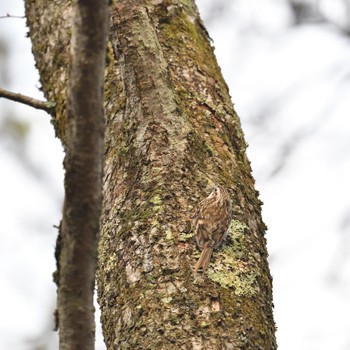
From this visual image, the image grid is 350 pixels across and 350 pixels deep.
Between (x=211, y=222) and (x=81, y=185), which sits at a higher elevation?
(x=211, y=222)

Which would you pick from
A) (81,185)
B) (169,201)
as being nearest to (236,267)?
(169,201)

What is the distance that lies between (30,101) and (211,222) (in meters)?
0.71

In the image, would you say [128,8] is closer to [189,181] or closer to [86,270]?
[189,181]

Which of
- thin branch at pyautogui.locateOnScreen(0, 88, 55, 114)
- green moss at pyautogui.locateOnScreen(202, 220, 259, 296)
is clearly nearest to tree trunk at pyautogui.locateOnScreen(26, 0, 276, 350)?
green moss at pyautogui.locateOnScreen(202, 220, 259, 296)

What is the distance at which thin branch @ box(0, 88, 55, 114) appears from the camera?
6.50ft

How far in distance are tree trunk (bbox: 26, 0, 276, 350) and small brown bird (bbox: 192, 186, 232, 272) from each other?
0.9 inches

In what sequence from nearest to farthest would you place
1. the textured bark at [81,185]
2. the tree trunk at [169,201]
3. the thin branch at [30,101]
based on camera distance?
the textured bark at [81,185], the thin branch at [30,101], the tree trunk at [169,201]

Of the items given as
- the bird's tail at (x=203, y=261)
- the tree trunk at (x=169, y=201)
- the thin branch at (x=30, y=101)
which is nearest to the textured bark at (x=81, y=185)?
the thin branch at (x=30, y=101)

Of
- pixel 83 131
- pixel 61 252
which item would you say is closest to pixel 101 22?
pixel 83 131

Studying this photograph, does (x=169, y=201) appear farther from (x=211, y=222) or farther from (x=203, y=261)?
(x=203, y=261)

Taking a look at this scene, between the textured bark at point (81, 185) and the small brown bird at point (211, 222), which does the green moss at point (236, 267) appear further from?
the textured bark at point (81, 185)

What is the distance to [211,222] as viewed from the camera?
252cm

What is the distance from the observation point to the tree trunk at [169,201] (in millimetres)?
2264

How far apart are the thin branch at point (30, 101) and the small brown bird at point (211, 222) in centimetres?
55
